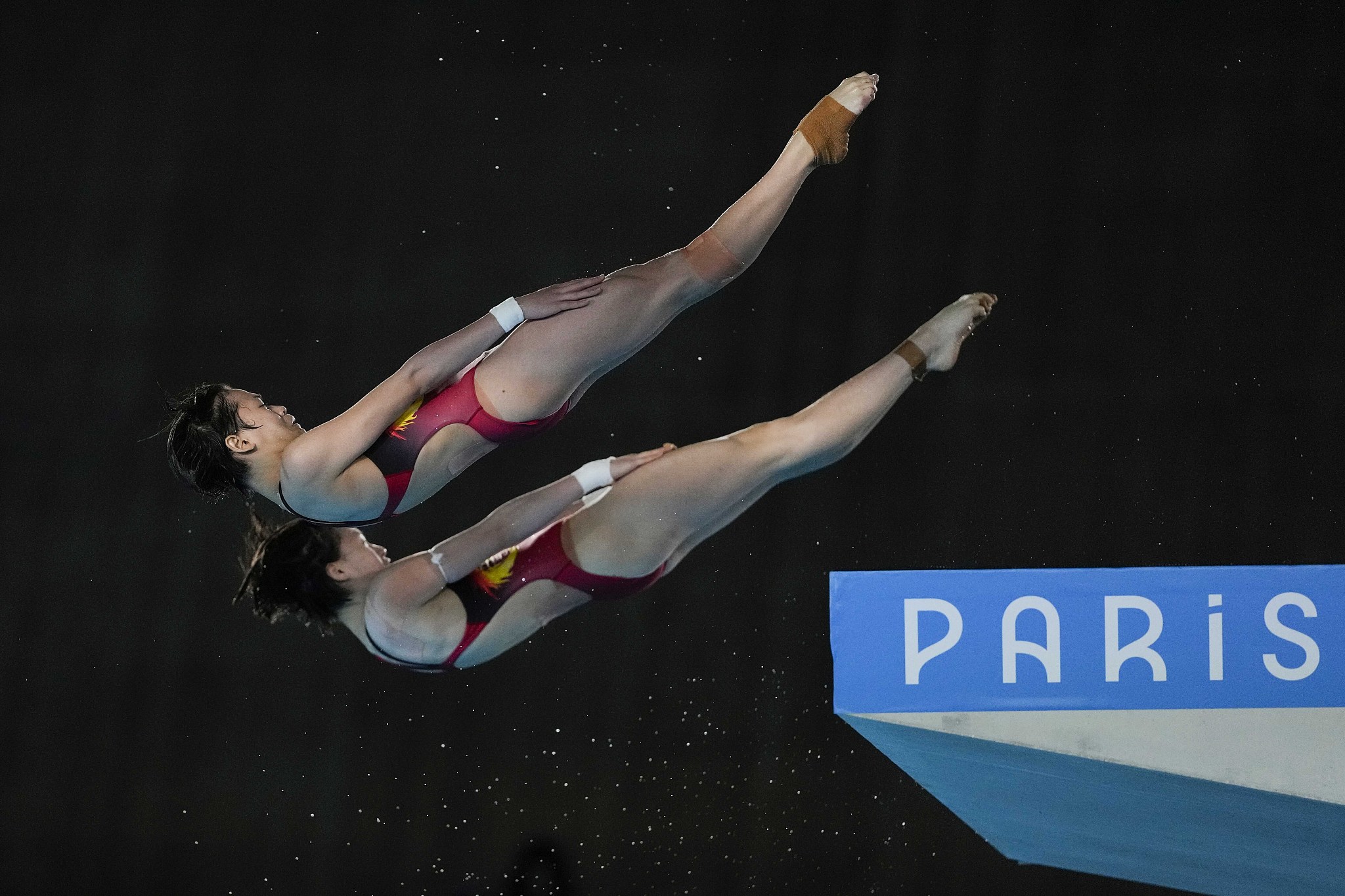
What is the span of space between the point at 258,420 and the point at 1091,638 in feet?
6.80

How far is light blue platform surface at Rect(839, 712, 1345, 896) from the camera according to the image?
123 inches

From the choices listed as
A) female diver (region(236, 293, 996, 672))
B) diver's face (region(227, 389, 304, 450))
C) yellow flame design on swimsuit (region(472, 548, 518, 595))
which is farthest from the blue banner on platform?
diver's face (region(227, 389, 304, 450))

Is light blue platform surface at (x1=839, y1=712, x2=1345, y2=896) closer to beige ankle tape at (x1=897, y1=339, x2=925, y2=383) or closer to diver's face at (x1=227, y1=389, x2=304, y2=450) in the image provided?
beige ankle tape at (x1=897, y1=339, x2=925, y2=383)

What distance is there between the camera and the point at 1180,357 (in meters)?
3.79

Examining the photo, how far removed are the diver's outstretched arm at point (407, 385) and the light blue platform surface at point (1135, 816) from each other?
1218mm

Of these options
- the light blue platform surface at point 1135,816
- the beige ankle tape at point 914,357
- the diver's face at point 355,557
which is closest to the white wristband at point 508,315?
the diver's face at point 355,557

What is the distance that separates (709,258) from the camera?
3414 millimetres

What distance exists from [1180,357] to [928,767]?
1342mm

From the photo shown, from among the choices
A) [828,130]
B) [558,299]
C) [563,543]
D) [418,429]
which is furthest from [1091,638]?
[418,429]

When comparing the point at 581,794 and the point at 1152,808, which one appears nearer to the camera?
the point at 1152,808

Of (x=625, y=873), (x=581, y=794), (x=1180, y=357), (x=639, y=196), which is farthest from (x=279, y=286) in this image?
(x=1180, y=357)

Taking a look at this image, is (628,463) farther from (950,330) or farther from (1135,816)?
(1135,816)

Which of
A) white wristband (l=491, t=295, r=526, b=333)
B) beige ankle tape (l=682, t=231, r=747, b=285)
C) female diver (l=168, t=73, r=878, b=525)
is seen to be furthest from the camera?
beige ankle tape (l=682, t=231, r=747, b=285)

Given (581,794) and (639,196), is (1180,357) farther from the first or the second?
(581,794)
